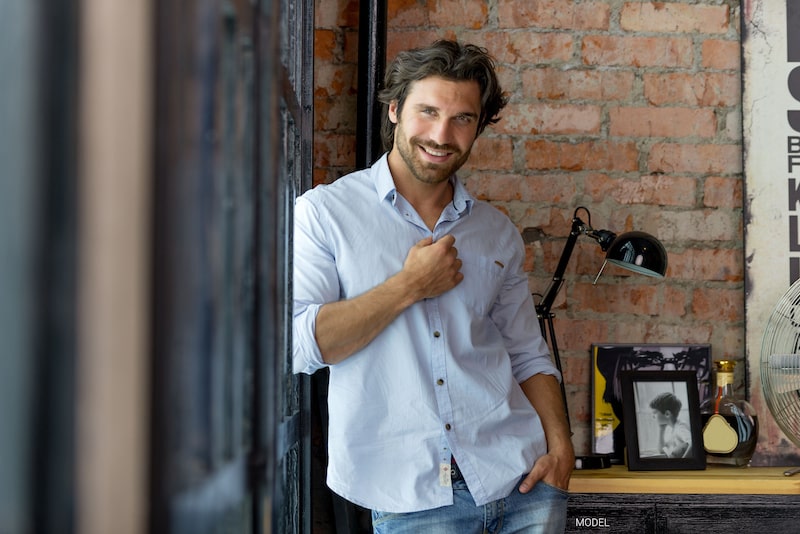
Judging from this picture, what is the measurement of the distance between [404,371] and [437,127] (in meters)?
0.49

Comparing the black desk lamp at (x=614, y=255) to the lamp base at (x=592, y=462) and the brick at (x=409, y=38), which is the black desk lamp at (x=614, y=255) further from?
the brick at (x=409, y=38)

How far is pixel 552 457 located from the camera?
5.38 feet

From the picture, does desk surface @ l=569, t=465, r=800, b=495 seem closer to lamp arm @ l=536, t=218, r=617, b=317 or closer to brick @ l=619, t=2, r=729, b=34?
lamp arm @ l=536, t=218, r=617, b=317

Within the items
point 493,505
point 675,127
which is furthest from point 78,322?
point 675,127

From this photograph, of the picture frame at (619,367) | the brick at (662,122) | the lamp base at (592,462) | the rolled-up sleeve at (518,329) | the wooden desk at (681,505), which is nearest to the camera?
the rolled-up sleeve at (518,329)

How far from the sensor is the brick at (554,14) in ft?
7.59

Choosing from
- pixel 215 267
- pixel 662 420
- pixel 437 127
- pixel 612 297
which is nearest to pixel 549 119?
pixel 612 297

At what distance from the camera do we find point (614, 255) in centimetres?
207

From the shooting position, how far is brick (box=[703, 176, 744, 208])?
2.33m

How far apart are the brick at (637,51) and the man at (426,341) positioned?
667 mm

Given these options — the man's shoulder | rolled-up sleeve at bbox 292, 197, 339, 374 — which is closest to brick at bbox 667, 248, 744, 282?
the man's shoulder

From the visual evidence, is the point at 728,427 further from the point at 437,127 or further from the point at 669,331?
the point at 437,127

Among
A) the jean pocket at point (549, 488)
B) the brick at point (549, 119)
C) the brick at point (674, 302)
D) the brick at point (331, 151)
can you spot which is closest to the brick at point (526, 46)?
the brick at point (549, 119)

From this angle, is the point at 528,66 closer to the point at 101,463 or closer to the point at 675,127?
the point at 675,127
